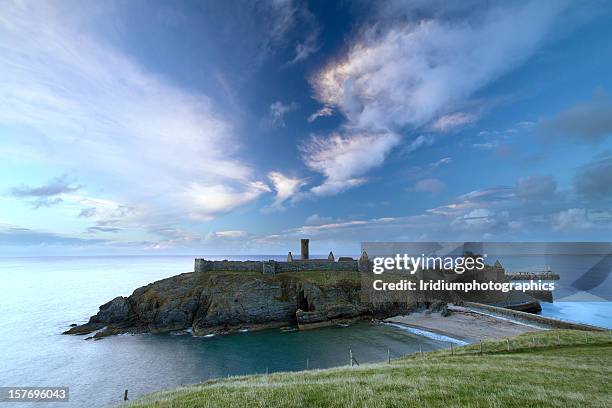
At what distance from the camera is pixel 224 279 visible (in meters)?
66.8

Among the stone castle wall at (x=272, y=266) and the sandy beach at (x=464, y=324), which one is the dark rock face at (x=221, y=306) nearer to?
the stone castle wall at (x=272, y=266)

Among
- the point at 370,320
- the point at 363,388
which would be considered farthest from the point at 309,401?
the point at 370,320

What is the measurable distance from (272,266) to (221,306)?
60.3 feet

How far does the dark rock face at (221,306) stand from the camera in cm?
5841

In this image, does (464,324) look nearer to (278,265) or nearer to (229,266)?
(278,265)

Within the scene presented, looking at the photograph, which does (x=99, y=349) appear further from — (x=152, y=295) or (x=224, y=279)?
(x=224, y=279)

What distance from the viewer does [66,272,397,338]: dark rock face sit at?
5841 centimetres

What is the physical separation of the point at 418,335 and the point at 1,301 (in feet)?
431

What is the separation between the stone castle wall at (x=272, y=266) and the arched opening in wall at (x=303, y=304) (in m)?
11.8

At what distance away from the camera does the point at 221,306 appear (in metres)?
59.8

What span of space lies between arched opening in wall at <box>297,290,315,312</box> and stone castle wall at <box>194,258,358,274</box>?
38.7 ft

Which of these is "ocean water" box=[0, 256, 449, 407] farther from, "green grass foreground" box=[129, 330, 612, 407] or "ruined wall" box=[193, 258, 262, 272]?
"green grass foreground" box=[129, 330, 612, 407]

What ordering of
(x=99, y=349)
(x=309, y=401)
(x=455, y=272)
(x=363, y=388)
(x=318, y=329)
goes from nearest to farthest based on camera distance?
(x=309, y=401) → (x=363, y=388) → (x=99, y=349) → (x=318, y=329) → (x=455, y=272)

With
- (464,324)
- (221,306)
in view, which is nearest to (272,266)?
(221,306)
